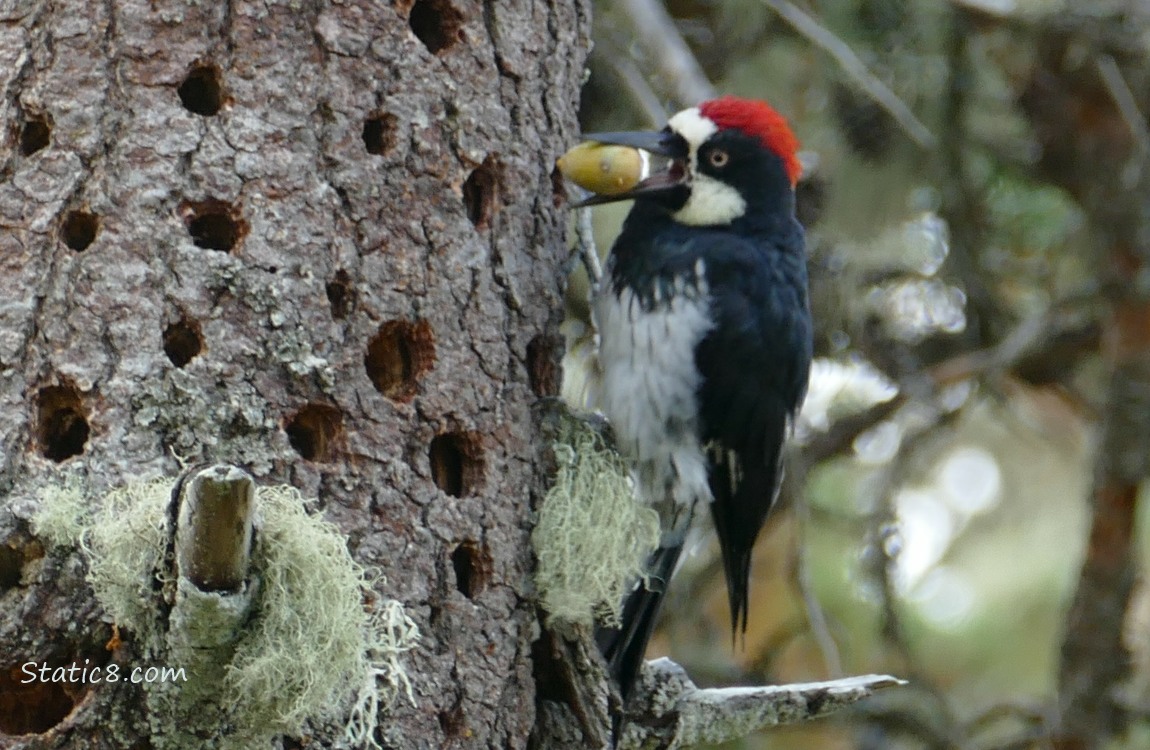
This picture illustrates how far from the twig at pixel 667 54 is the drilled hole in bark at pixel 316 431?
146 centimetres

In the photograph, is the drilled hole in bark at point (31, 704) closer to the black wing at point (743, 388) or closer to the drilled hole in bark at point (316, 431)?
the drilled hole in bark at point (316, 431)

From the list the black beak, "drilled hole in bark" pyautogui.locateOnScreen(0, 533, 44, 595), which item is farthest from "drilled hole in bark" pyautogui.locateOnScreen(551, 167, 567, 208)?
"drilled hole in bark" pyautogui.locateOnScreen(0, 533, 44, 595)

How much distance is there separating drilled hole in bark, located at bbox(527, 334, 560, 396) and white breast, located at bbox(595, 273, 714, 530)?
44cm

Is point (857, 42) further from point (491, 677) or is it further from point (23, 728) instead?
point (23, 728)

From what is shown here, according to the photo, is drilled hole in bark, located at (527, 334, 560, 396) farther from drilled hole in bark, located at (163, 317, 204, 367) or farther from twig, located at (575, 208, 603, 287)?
drilled hole in bark, located at (163, 317, 204, 367)

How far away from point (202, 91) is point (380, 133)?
0.98 ft

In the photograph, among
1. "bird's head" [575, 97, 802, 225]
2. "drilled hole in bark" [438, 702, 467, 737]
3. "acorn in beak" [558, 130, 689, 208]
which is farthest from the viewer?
"bird's head" [575, 97, 802, 225]

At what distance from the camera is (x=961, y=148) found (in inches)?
181

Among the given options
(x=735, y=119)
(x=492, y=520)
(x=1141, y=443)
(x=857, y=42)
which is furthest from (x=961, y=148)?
(x=492, y=520)

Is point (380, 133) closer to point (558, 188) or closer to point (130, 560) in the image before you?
point (558, 188)

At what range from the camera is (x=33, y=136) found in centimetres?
251

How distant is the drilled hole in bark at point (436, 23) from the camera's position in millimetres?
2711

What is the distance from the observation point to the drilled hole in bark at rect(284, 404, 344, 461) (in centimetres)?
246

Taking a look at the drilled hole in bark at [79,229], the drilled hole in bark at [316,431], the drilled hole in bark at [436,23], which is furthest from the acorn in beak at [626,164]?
the drilled hole in bark at [79,229]
